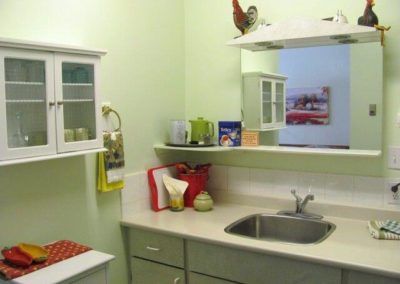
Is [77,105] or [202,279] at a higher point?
[77,105]

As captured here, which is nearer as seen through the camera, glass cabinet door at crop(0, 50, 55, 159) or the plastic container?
glass cabinet door at crop(0, 50, 55, 159)

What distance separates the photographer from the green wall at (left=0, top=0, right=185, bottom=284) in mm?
1897

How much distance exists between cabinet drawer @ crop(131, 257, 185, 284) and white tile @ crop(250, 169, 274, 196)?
0.76 meters

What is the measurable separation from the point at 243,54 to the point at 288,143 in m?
0.65

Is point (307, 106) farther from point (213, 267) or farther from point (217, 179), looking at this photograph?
point (213, 267)

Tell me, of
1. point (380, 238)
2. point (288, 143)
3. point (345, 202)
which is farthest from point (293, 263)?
point (288, 143)

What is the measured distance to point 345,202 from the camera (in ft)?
7.84

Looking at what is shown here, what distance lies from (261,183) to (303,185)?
281mm

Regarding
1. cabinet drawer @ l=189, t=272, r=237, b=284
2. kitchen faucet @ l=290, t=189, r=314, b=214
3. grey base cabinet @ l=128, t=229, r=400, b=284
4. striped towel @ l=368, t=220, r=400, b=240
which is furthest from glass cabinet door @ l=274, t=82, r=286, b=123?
cabinet drawer @ l=189, t=272, r=237, b=284

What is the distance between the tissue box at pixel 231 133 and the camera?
2.67 meters

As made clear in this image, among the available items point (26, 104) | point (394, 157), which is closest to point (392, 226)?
point (394, 157)

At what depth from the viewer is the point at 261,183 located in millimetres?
2680

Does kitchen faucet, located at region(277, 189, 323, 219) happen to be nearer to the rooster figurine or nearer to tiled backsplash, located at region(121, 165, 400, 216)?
tiled backsplash, located at region(121, 165, 400, 216)

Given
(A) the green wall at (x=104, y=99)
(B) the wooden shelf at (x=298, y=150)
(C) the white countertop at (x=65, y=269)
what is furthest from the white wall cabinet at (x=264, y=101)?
(C) the white countertop at (x=65, y=269)
